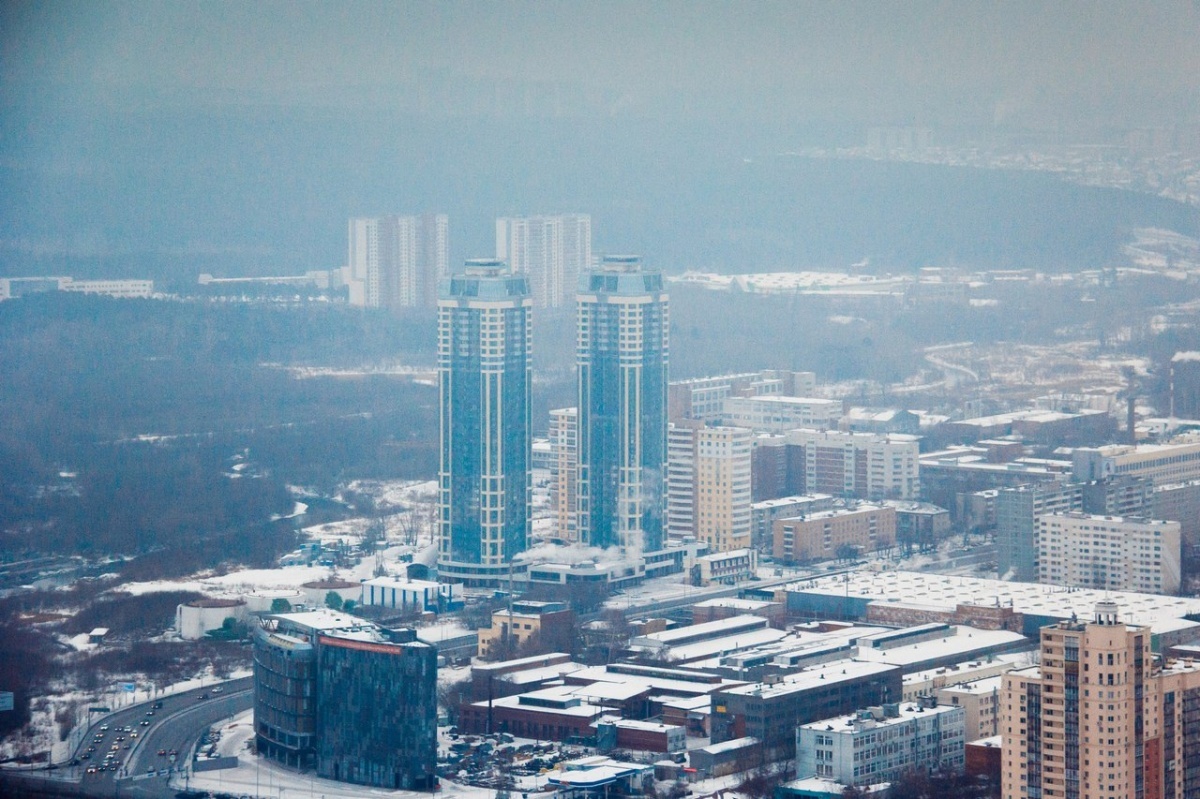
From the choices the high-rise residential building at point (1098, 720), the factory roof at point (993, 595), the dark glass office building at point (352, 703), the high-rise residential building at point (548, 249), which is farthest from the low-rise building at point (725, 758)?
the high-rise residential building at point (548, 249)

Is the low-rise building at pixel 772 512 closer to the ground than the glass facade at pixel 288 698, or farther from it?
farther from it

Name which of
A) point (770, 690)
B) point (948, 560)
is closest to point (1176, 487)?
point (948, 560)

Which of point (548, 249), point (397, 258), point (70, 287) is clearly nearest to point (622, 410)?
point (70, 287)

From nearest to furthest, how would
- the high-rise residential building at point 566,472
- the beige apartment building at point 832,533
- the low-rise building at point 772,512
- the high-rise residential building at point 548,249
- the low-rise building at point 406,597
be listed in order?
the low-rise building at point 406,597, the beige apartment building at point 832,533, the high-rise residential building at point 566,472, the low-rise building at point 772,512, the high-rise residential building at point 548,249

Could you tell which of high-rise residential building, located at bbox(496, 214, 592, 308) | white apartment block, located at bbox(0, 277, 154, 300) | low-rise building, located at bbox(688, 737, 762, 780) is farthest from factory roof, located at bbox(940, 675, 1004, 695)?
high-rise residential building, located at bbox(496, 214, 592, 308)

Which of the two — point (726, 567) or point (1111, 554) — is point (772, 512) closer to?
point (726, 567)

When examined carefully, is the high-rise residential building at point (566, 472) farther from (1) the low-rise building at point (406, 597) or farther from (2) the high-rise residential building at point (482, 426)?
(1) the low-rise building at point (406, 597)
